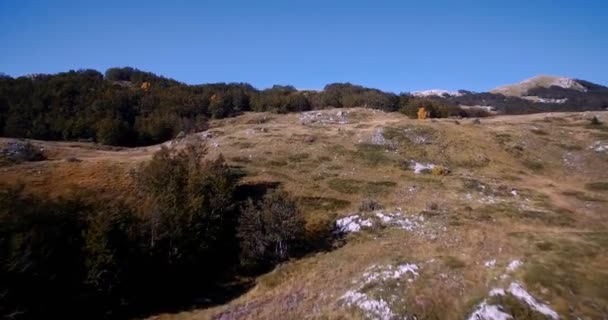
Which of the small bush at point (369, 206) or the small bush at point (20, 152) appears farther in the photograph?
the small bush at point (20, 152)

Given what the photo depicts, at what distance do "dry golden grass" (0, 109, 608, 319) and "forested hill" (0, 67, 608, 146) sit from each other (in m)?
24.6

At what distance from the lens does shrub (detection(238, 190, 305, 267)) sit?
→ 128ft

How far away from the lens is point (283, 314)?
2884 centimetres

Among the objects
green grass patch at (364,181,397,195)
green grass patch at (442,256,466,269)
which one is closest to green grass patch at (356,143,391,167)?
green grass patch at (364,181,397,195)

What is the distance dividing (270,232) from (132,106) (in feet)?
301

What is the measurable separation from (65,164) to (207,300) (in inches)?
1352

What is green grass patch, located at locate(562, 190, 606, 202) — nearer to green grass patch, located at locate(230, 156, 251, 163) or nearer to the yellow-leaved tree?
green grass patch, located at locate(230, 156, 251, 163)

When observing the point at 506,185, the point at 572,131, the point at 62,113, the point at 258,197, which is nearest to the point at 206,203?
the point at 258,197

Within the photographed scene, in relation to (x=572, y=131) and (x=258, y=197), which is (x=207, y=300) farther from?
(x=572, y=131)

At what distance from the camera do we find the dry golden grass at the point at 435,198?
2920cm

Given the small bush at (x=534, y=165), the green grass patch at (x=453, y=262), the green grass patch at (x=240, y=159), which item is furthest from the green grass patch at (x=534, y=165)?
the green grass patch at (x=240, y=159)

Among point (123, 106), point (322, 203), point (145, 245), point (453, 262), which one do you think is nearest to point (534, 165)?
point (322, 203)

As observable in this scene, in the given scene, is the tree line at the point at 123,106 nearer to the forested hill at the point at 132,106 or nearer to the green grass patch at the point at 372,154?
the forested hill at the point at 132,106

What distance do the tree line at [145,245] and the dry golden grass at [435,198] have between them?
3.36 metres
